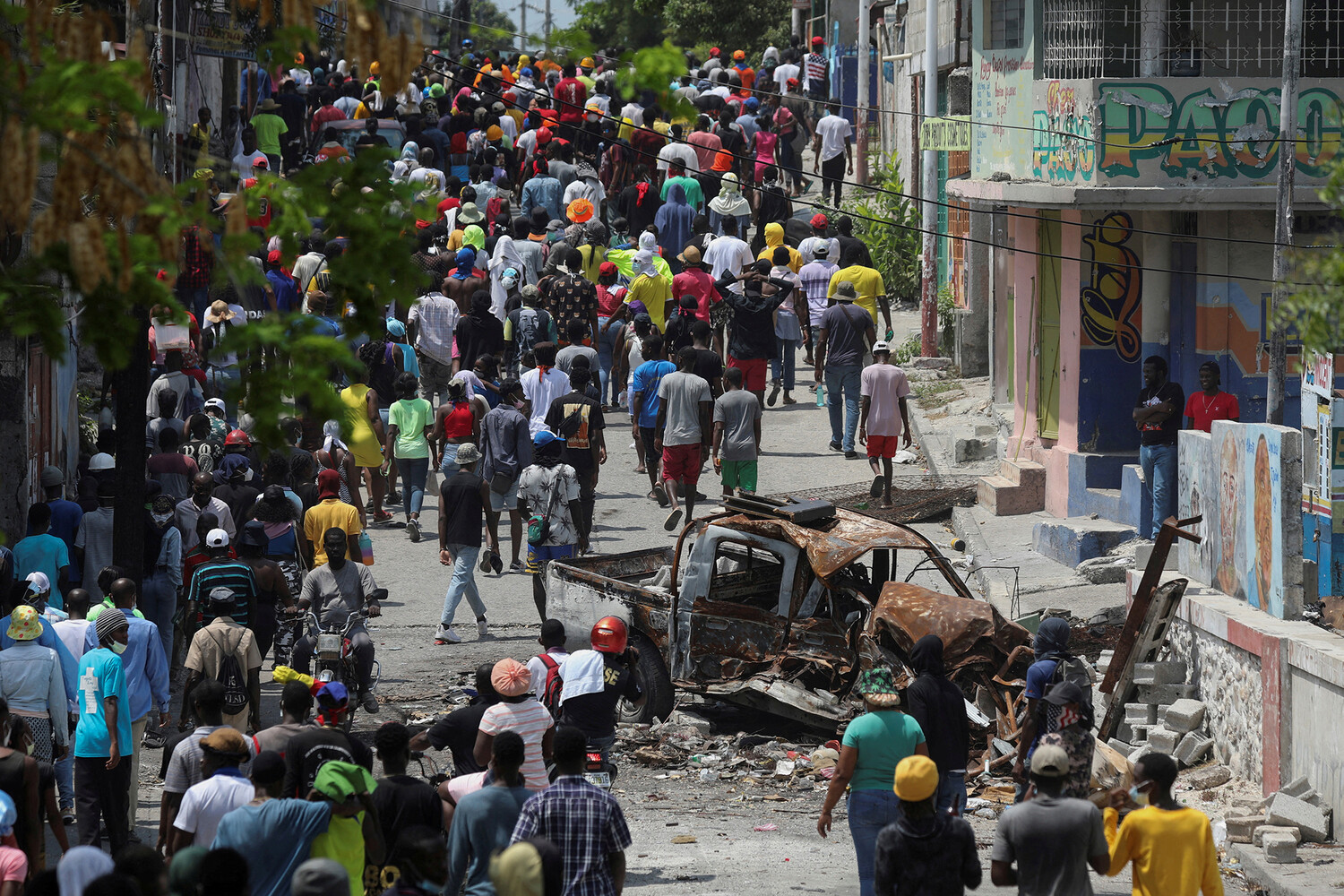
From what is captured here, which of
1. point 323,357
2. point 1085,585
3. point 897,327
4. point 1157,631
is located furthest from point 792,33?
point 323,357

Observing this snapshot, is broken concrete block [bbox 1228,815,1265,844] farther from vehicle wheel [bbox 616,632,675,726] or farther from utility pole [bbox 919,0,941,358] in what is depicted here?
utility pole [bbox 919,0,941,358]

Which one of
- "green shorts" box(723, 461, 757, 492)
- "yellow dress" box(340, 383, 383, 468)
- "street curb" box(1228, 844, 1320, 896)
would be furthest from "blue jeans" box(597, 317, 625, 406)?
"street curb" box(1228, 844, 1320, 896)

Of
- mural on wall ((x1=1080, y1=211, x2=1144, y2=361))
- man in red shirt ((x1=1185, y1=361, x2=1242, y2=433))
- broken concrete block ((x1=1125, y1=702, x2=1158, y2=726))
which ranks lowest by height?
broken concrete block ((x1=1125, y1=702, x2=1158, y2=726))

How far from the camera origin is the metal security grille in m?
16.4

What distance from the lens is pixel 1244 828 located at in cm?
973

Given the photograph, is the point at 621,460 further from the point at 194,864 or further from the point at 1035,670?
the point at 194,864

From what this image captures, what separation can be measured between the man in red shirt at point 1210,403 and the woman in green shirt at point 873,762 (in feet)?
23.9

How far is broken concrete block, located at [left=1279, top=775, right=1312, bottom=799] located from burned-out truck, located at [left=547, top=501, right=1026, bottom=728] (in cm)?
189

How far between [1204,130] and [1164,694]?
6.11 m

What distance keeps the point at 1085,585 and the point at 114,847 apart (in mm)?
8785

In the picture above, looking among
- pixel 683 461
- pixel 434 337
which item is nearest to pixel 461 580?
pixel 683 461

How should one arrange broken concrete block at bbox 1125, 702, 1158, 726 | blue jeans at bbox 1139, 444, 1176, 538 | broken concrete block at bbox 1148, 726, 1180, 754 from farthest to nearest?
blue jeans at bbox 1139, 444, 1176, 538 < broken concrete block at bbox 1125, 702, 1158, 726 < broken concrete block at bbox 1148, 726, 1180, 754

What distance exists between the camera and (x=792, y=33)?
151 feet

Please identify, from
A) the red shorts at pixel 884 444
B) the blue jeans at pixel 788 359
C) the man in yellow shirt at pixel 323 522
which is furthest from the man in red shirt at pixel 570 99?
the man in yellow shirt at pixel 323 522
